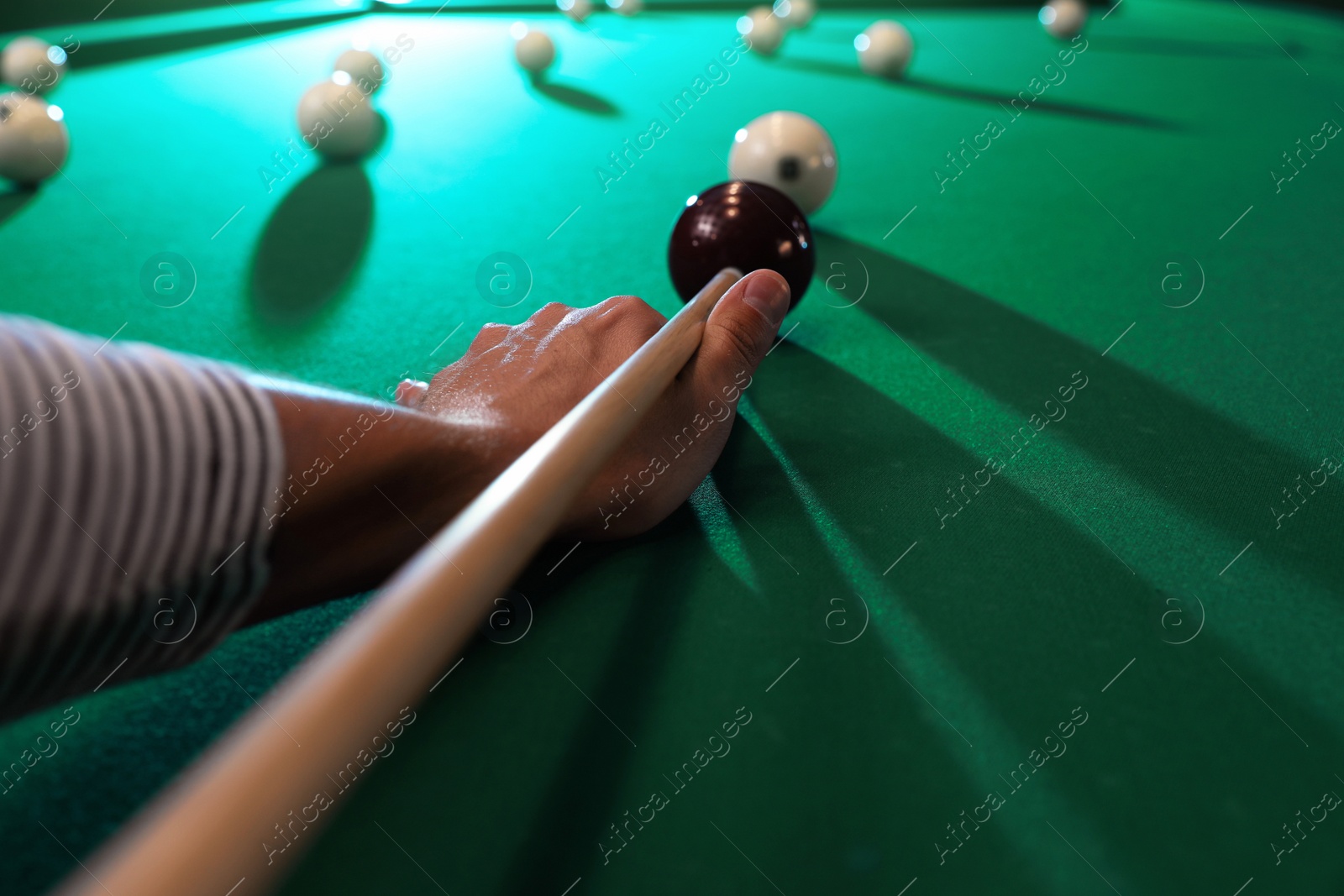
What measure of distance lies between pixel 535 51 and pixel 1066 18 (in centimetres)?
287

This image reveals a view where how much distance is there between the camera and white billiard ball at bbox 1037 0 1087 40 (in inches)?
198

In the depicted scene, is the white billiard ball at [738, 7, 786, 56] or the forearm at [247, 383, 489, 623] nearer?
the forearm at [247, 383, 489, 623]

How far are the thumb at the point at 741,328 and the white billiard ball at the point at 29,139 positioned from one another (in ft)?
7.34

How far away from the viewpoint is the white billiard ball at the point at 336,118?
9.16ft

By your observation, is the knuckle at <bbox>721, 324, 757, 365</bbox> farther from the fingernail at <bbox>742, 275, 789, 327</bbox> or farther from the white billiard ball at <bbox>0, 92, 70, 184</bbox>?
the white billiard ball at <bbox>0, 92, 70, 184</bbox>

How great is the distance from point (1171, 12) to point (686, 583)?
264 inches

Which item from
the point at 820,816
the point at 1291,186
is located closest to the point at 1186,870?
the point at 820,816

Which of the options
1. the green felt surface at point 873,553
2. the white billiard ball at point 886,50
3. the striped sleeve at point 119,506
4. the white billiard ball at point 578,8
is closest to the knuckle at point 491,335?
the green felt surface at point 873,553

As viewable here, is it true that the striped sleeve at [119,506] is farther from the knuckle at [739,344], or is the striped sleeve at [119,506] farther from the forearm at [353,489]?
the knuckle at [739,344]

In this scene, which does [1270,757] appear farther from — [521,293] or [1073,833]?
[521,293]

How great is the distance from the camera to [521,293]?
1.92 metres

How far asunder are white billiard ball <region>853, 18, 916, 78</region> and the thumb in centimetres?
304

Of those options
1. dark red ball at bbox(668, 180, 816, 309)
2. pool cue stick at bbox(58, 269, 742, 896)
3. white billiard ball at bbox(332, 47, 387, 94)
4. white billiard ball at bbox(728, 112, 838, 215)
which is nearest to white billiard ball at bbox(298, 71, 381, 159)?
white billiard ball at bbox(332, 47, 387, 94)

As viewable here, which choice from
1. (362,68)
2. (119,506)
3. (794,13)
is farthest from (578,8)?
(119,506)
